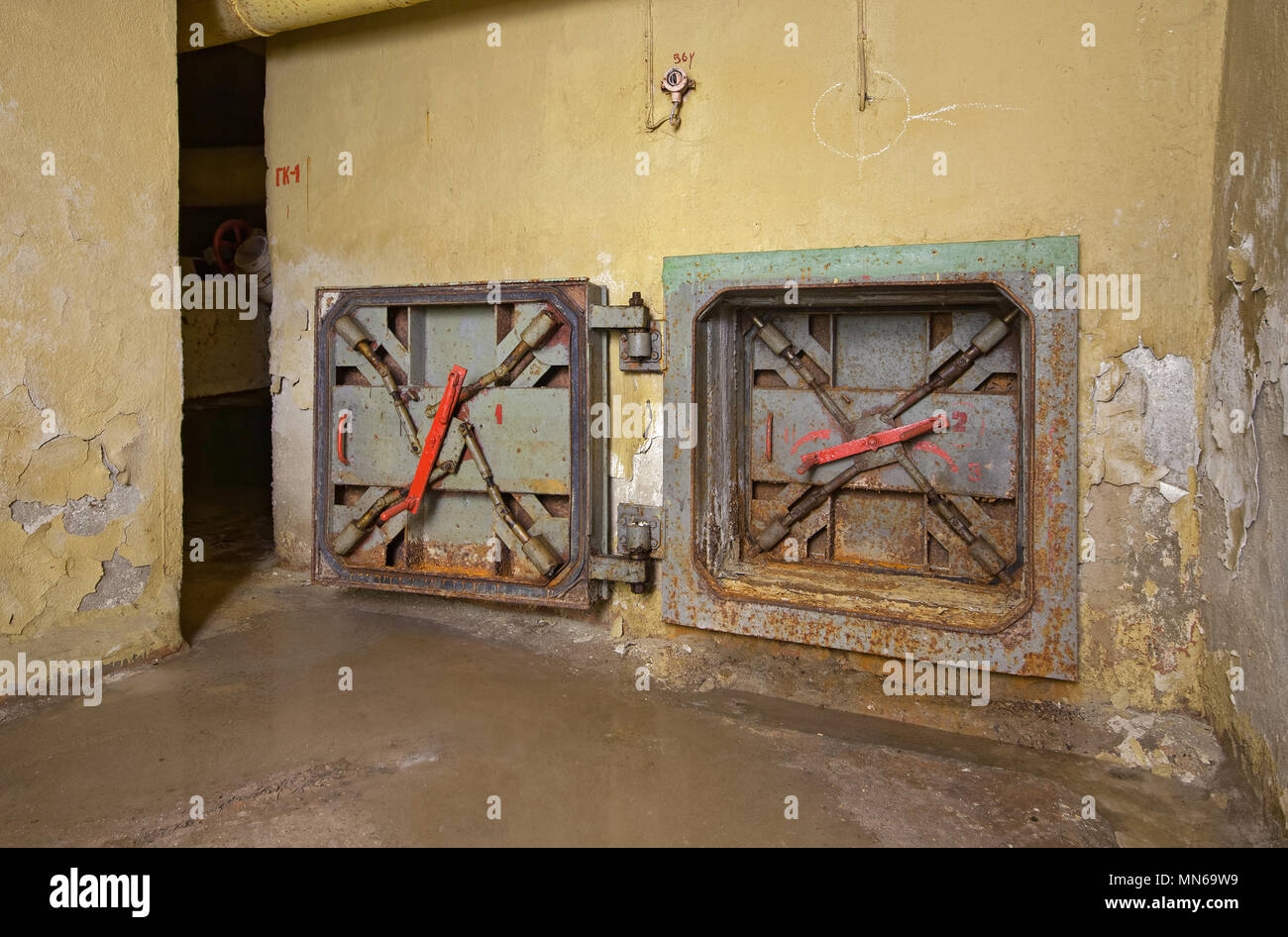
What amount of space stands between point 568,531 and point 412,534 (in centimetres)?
85

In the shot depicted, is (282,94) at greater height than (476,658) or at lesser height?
greater

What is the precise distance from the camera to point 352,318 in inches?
152

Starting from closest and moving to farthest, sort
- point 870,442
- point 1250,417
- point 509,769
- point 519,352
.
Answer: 1. point 1250,417
2. point 509,769
3. point 870,442
4. point 519,352

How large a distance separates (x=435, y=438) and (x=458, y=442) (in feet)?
0.33

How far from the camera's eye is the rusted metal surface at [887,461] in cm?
276

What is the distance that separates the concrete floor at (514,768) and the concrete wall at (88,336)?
361 mm

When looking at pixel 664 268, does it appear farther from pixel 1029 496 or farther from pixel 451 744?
pixel 451 744

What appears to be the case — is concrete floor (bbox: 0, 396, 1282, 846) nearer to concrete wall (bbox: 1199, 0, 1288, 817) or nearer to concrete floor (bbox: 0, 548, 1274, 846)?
concrete floor (bbox: 0, 548, 1274, 846)

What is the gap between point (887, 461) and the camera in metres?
3.36

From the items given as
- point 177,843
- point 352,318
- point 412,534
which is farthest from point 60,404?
point 177,843
